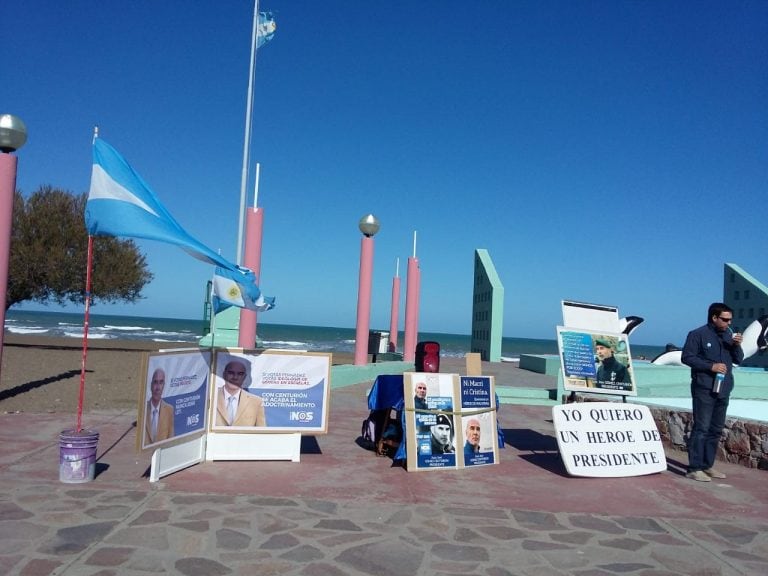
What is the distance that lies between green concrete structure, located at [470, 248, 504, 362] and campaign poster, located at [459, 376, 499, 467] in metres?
15.4

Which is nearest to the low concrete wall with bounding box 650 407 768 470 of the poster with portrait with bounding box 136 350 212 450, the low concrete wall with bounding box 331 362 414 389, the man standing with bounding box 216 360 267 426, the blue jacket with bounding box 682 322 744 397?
the blue jacket with bounding box 682 322 744 397

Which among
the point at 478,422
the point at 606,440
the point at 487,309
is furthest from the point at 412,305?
the point at 606,440

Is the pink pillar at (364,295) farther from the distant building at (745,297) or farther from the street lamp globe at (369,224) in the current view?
the distant building at (745,297)

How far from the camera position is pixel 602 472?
683 cm

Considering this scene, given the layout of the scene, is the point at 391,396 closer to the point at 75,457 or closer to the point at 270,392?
the point at 270,392

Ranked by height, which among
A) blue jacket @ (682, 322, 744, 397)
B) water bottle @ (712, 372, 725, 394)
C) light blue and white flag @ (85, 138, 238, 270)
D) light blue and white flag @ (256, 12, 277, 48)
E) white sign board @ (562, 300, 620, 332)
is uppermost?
light blue and white flag @ (256, 12, 277, 48)

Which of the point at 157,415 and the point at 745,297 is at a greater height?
the point at 745,297

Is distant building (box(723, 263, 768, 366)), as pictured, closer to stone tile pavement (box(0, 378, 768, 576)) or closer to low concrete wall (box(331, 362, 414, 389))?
low concrete wall (box(331, 362, 414, 389))

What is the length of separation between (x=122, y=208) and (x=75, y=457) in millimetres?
2198

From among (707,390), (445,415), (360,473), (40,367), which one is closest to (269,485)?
(360,473)

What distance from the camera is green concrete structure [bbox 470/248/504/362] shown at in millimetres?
22953

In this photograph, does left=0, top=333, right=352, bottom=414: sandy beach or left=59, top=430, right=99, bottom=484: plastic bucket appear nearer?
left=59, top=430, right=99, bottom=484: plastic bucket

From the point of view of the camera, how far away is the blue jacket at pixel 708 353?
6547 millimetres

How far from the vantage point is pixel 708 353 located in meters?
6.58
